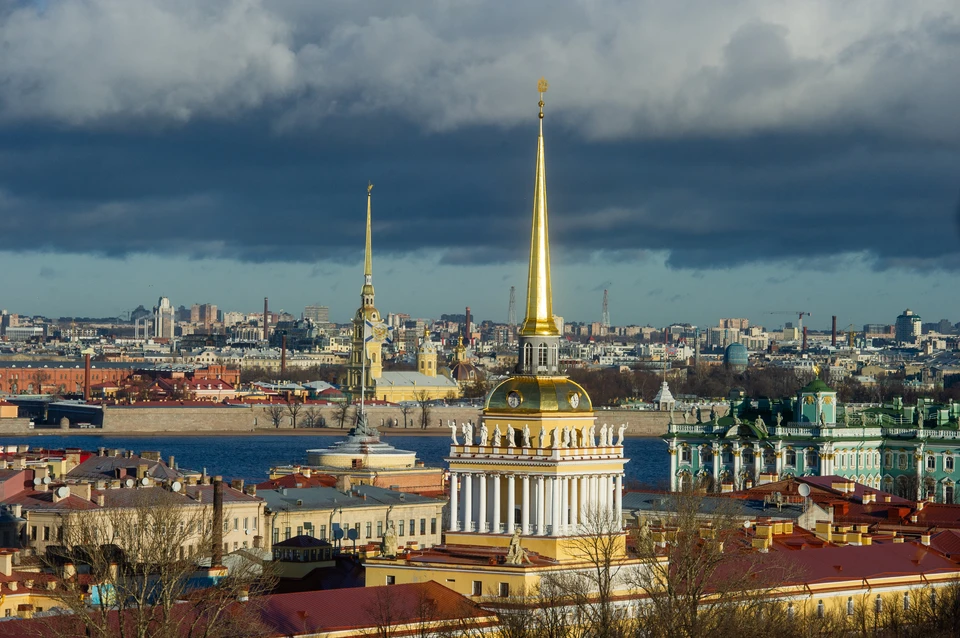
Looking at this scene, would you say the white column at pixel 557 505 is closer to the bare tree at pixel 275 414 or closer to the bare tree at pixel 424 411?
the bare tree at pixel 424 411

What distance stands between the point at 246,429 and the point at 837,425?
7917cm

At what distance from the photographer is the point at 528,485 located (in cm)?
2839

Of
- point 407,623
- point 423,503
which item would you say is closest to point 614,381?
point 423,503

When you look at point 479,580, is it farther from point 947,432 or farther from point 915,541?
point 947,432

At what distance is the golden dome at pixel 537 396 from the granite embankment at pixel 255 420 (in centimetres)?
10155

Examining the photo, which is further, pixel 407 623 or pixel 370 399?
pixel 370 399

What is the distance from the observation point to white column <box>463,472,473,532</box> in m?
28.7

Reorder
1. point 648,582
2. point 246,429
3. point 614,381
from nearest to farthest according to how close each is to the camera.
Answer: point 648,582
point 246,429
point 614,381

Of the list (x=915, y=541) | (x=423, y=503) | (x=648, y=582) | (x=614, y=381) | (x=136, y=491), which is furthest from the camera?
(x=614, y=381)

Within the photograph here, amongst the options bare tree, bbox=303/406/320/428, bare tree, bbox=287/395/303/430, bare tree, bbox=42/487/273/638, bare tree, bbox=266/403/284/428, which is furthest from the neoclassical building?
bare tree, bbox=303/406/320/428

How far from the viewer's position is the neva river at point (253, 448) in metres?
84.2

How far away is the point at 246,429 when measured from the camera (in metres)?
143

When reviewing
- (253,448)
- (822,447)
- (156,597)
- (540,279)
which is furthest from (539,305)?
(253,448)

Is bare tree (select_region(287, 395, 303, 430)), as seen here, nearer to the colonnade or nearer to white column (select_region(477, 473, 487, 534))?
the colonnade
